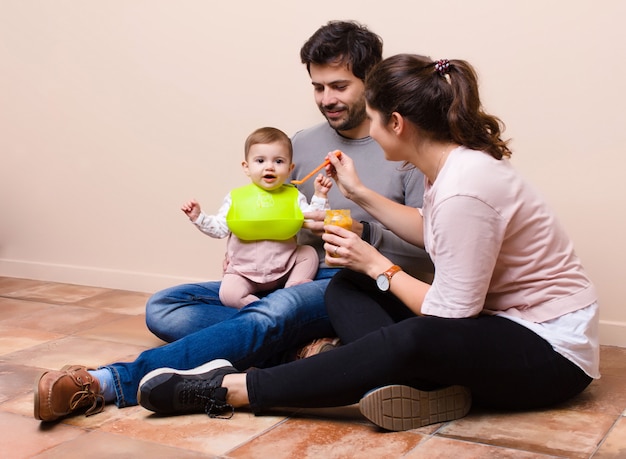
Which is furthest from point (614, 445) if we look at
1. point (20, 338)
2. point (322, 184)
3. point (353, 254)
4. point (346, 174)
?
point (20, 338)

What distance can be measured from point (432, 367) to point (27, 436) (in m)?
1.01

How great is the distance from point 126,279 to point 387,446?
7.17 ft

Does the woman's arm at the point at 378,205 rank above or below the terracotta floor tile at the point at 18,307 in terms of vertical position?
above

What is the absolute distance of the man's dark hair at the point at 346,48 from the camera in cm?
260

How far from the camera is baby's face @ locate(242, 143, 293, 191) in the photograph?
2.60 meters

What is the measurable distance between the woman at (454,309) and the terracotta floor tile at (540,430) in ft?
0.12

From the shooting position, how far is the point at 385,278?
2098mm

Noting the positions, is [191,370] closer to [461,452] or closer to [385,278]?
[385,278]

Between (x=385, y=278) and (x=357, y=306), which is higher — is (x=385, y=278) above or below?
above

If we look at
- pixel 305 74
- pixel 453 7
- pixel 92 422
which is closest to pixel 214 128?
pixel 305 74

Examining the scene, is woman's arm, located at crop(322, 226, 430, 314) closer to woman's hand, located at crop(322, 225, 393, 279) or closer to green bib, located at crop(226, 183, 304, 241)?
woman's hand, located at crop(322, 225, 393, 279)

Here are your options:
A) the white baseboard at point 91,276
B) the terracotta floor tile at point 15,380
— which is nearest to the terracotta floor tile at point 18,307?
the white baseboard at point 91,276

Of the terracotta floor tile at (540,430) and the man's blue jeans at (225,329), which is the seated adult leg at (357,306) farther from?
the terracotta floor tile at (540,430)

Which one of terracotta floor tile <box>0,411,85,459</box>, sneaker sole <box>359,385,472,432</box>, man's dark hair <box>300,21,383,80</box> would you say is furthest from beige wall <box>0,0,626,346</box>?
terracotta floor tile <box>0,411,85,459</box>
